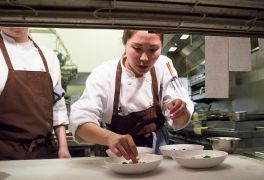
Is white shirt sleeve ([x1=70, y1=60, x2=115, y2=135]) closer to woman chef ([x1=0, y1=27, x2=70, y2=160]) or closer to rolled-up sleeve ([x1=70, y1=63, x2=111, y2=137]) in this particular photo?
rolled-up sleeve ([x1=70, y1=63, x2=111, y2=137])

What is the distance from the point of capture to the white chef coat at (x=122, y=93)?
1.35 metres

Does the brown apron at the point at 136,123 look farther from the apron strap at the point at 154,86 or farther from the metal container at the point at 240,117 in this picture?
the metal container at the point at 240,117

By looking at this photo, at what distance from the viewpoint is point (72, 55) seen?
3.79m

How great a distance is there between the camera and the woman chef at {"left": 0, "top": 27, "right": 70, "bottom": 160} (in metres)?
1.52

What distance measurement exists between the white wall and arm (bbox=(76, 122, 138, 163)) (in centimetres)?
258

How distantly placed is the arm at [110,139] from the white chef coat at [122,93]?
64 millimetres

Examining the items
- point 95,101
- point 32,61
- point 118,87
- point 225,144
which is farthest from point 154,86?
point 32,61

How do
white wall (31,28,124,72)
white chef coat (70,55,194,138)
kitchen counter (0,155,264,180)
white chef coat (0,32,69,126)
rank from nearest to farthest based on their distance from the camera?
1. kitchen counter (0,155,264,180)
2. white chef coat (70,55,194,138)
3. white chef coat (0,32,69,126)
4. white wall (31,28,124,72)

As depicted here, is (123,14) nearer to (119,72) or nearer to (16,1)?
(16,1)

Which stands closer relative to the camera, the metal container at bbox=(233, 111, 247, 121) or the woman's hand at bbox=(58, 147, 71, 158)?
the woman's hand at bbox=(58, 147, 71, 158)

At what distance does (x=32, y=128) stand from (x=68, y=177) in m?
0.79

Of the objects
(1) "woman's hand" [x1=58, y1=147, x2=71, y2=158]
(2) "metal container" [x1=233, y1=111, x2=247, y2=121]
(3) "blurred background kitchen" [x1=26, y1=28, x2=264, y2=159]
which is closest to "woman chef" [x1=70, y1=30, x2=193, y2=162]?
(1) "woman's hand" [x1=58, y1=147, x2=71, y2=158]

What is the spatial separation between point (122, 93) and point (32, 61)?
668mm

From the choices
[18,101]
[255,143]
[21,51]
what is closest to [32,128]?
[18,101]
